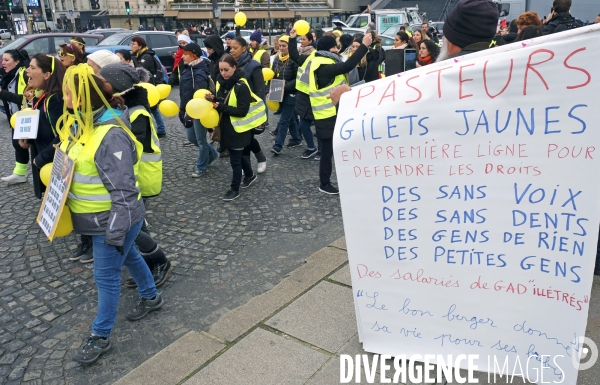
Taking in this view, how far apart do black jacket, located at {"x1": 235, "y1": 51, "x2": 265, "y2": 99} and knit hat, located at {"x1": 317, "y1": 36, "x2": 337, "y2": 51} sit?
2.52ft

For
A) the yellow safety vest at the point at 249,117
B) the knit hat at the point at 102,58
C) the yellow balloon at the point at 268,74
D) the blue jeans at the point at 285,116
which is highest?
the knit hat at the point at 102,58

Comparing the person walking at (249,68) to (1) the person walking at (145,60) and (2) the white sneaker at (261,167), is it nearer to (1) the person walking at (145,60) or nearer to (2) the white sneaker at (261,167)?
(2) the white sneaker at (261,167)

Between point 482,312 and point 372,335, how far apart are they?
57cm

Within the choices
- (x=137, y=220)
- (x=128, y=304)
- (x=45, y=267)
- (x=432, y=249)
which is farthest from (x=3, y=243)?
(x=432, y=249)

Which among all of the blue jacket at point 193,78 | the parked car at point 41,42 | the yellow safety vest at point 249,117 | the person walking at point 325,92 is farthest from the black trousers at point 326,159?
the parked car at point 41,42

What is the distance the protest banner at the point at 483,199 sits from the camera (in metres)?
2.00

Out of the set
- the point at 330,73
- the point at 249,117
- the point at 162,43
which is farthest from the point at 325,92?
the point at 162,43

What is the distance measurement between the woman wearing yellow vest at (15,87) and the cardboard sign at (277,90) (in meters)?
3.08

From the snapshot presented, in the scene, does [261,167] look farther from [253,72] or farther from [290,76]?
[290,76]

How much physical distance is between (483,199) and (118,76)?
2.50m

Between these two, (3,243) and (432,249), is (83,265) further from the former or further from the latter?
(432,249)

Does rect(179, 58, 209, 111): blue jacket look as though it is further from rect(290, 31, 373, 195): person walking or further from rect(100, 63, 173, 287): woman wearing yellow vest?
rect(100, 63, 173, 287): woman wearing yellow vest

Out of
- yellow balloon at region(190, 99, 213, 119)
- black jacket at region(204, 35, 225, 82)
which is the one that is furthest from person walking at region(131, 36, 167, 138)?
yellow balloon at region(190, 99, 213, 119)

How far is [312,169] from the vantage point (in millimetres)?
6602
